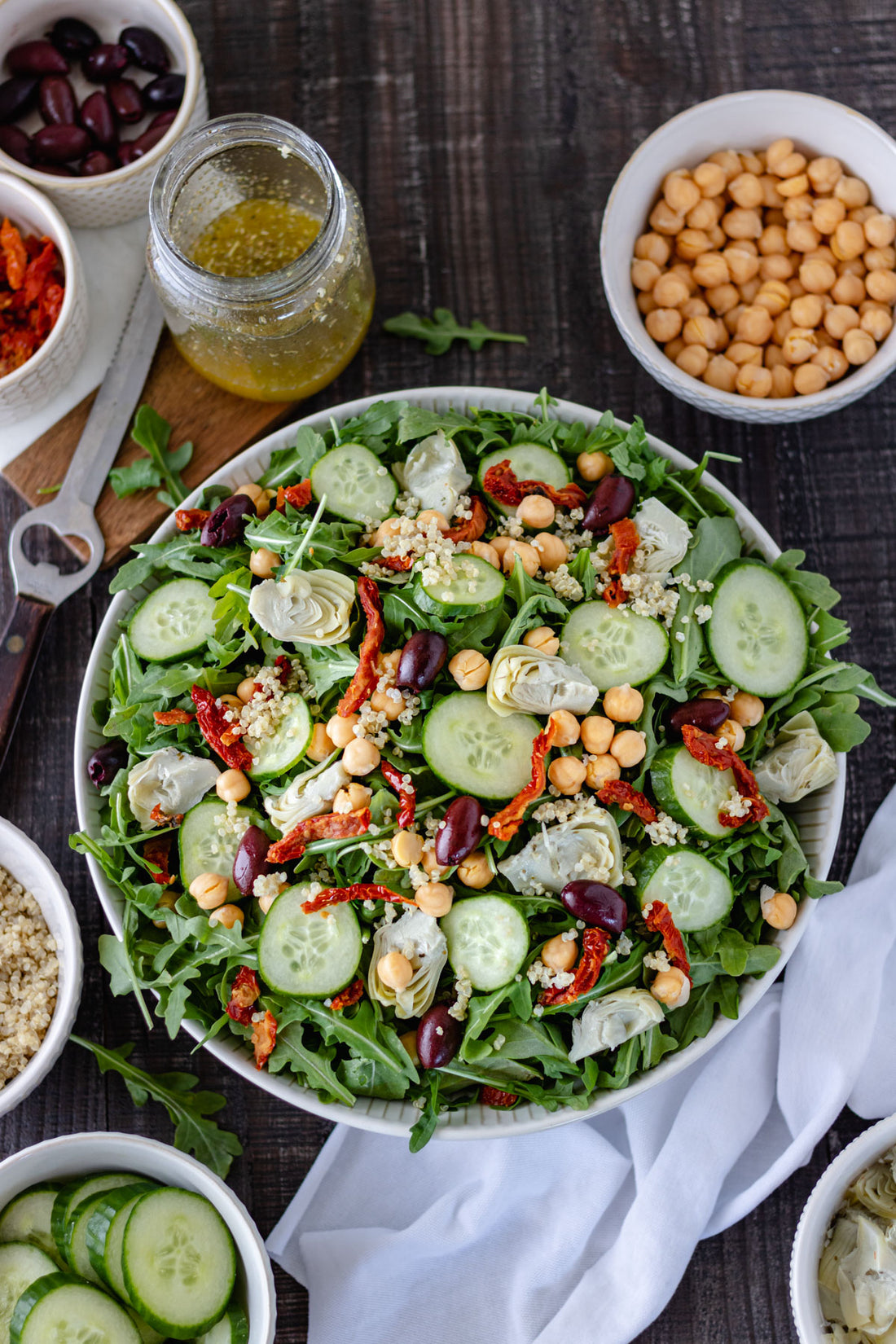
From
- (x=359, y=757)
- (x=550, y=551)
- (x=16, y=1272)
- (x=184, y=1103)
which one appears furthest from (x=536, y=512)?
(x=16, y=1272)

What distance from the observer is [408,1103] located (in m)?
2.27

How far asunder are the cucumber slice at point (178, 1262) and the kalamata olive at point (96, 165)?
2.25m

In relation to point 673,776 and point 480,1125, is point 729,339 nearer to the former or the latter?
point 673,776

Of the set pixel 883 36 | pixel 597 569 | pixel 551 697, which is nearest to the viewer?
pixel 551 697

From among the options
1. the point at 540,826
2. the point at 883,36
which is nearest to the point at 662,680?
the point at 540,826

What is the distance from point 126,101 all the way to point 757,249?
1532 millimetres

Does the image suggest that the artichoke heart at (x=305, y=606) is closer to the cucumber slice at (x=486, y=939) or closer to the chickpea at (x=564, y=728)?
the chickpea at (x=564, y=728)

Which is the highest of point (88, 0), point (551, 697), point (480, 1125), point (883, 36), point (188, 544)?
point (88, 0)

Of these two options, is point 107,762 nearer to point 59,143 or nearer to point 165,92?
point 59,143

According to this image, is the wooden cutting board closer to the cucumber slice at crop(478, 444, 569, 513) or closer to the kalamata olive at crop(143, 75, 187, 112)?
the kalamata olive at crop(143, 75, 187, 112)

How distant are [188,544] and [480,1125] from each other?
1268 millimetres

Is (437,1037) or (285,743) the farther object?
(285,743)

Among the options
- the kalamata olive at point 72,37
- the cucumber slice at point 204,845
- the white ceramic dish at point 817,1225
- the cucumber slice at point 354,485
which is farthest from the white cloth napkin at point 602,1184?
the kalamata olive at point 72,37

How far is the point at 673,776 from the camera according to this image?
7.15 feet
